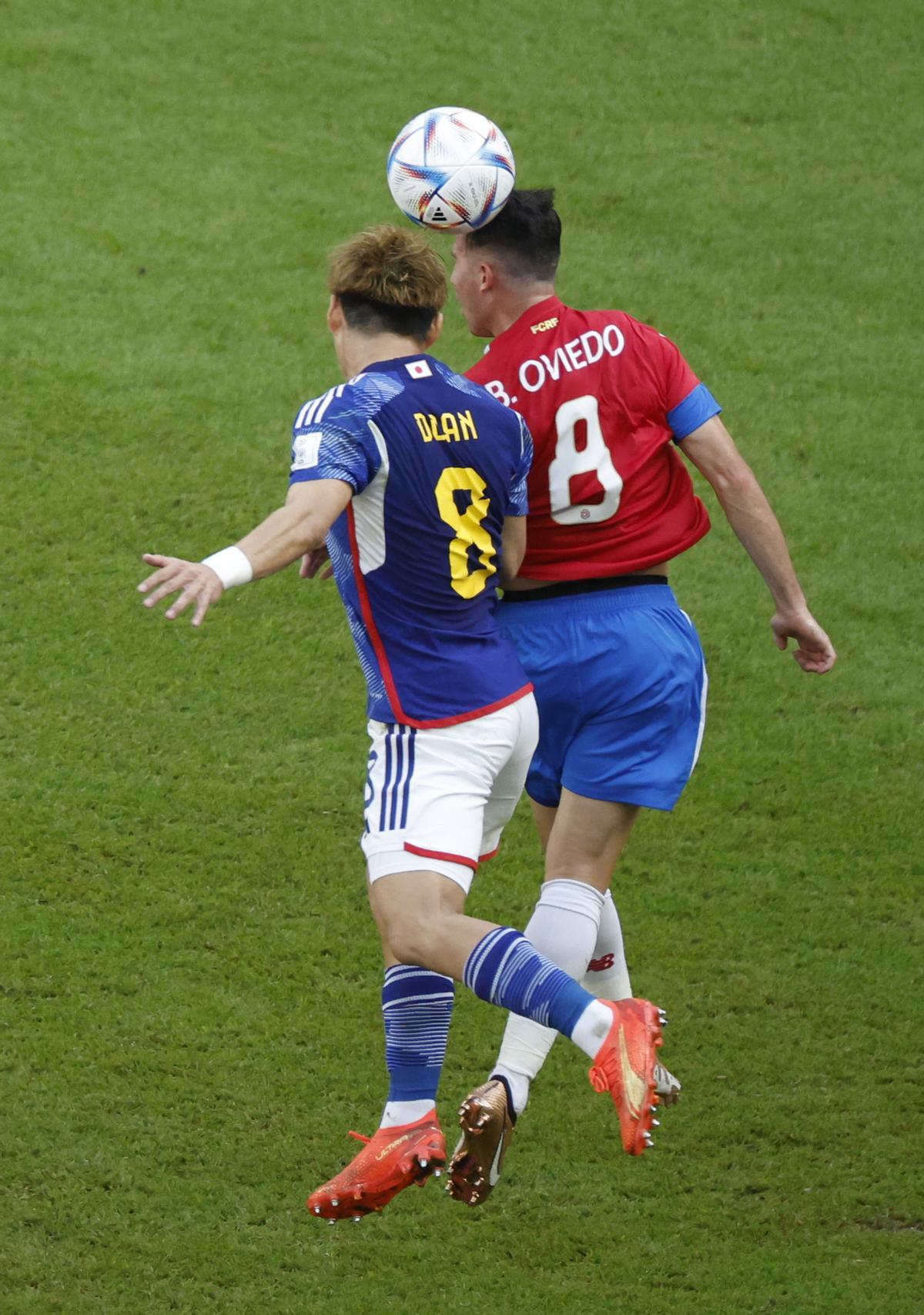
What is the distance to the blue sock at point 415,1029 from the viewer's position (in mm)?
4203

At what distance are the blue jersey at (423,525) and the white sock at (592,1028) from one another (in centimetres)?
74

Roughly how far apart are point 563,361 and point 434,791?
116 cm

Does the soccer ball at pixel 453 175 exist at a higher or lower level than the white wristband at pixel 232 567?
higher

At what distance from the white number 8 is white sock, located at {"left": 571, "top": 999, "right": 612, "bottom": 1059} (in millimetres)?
1346

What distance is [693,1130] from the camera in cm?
530

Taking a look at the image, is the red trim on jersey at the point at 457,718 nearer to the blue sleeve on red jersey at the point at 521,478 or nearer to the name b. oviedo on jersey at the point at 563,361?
the blue sleeve on red jersey at the point at 521,478

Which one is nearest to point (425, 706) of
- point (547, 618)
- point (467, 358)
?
point (547, 618)

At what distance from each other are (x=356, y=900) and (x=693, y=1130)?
1.48 metres

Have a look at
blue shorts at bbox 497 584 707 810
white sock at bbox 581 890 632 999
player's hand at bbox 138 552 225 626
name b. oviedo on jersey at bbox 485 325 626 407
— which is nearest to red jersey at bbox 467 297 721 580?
name b. oviedo on jersey at bbox 485 325 626 407

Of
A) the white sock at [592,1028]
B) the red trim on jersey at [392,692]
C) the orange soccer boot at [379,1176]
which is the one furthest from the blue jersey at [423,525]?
the orange soccer boot at [379,1176]

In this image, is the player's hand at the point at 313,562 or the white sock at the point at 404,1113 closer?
the white sock at the point at 404,1113

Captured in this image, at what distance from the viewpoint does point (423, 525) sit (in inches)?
152

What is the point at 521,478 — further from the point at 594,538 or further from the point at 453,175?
the point at 453,175

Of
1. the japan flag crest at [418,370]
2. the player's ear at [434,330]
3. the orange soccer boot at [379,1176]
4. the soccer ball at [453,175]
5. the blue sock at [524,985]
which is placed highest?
the soccer ball at [453,175]
